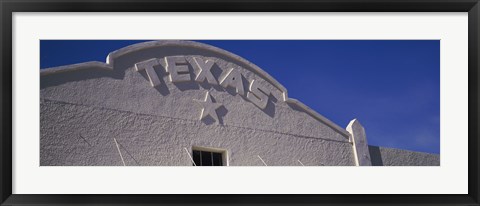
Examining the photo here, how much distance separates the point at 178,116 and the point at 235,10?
585cm

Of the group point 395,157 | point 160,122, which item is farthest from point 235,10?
point 395,157

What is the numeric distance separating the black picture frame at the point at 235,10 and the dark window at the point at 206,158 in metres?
5.95

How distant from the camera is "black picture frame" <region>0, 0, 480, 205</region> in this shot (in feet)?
22.1

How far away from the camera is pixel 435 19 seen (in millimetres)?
7320

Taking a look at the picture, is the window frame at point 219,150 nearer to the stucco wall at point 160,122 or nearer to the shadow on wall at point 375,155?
the stucco wall at point 160,122

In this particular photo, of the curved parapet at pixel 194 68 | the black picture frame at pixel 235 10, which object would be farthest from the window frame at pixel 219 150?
the black picture frame at pixel 235 10

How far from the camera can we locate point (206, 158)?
508 inches

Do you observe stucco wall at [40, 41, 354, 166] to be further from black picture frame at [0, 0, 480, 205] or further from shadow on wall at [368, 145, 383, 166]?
black picture frame at [0, 0, 480, 205]

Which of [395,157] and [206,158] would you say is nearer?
[206,158]

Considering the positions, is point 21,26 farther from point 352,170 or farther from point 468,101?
point 468,101

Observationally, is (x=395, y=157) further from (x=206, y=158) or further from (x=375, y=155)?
(x=206, y=158)

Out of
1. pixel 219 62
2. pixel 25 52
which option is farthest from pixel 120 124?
pixel 25 52

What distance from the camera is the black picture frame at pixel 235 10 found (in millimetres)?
6727

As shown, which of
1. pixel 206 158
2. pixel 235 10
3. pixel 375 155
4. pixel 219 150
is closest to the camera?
pixel 235 10
